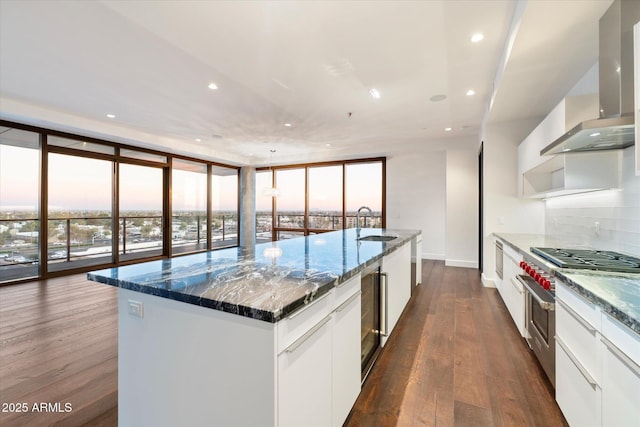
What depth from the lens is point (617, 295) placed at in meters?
1.15

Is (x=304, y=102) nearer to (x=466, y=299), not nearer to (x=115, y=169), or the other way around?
(x=466, y=299)

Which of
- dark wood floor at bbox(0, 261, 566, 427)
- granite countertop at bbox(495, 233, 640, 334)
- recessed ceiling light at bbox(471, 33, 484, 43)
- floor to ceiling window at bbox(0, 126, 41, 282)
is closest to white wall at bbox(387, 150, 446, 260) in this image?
dark wood floor at bbox(0, 261, 566, 427)

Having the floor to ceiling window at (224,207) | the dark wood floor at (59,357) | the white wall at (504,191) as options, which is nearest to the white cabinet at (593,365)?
the dark wood floor at (59,357)

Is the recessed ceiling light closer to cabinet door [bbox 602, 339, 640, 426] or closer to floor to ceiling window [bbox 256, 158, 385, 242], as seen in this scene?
cabinet door [bbox 602, 339, 640, 426]

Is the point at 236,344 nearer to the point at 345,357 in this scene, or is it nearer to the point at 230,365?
the point at 230,365

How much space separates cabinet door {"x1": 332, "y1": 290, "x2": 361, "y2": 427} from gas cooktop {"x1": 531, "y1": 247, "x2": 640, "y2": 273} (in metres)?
1.28

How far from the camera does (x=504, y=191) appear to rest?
4.08 metres

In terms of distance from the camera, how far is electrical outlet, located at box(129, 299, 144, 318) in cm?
A: 126

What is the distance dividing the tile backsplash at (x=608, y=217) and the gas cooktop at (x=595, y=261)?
149 millimetres

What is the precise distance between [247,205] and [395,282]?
22.7 ft

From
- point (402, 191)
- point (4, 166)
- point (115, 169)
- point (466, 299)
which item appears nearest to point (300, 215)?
point (402, 191)

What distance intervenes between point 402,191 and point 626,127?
210 inches

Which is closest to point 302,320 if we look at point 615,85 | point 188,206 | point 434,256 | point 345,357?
point 345,357

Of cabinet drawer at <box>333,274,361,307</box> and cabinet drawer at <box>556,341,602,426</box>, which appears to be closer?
cabinet drawer at <box>556,341,602,426</box>
